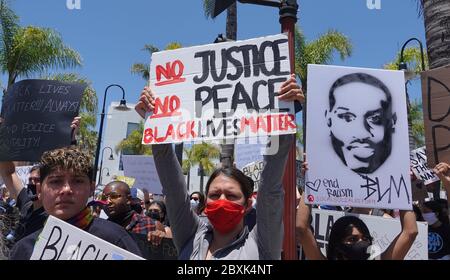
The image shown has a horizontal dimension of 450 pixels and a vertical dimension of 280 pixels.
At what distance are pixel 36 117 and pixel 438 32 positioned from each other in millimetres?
4130

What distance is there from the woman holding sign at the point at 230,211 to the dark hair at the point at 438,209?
2.71 m

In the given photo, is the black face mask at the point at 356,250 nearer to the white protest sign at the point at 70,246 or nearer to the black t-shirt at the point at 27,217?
the white protest sign at the point at 70,246

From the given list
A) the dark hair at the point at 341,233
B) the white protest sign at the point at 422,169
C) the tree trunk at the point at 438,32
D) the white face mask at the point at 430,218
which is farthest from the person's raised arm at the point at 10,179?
the white protest sign at the point at 422,169

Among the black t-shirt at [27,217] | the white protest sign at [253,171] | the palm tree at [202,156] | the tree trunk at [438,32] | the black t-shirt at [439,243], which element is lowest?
the black t-shirt at [439,243]

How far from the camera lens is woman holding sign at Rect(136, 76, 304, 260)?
223cm

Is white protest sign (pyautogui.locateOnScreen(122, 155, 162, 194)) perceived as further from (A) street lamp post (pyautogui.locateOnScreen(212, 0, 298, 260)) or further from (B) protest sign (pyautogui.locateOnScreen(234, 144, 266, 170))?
(A) street lamp post (pyautogui.locateOnScreen(212, 0, 298, 260))

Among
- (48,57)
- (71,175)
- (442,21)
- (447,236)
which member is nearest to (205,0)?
(48,57)

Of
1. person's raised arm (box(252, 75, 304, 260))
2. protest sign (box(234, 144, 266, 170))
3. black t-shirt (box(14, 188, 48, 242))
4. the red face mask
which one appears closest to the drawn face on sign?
person's raised arm (box(252, 75, 304, 260))

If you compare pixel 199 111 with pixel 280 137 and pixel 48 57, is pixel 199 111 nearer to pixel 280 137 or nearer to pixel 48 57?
pixel 280 137

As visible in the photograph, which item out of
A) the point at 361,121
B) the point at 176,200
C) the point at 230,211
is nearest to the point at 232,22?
the point at 361,121

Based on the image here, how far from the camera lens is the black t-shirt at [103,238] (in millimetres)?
2284

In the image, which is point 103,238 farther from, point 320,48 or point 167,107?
point 320,48

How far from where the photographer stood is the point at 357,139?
343cm

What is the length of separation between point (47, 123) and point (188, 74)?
1890 millimetres
